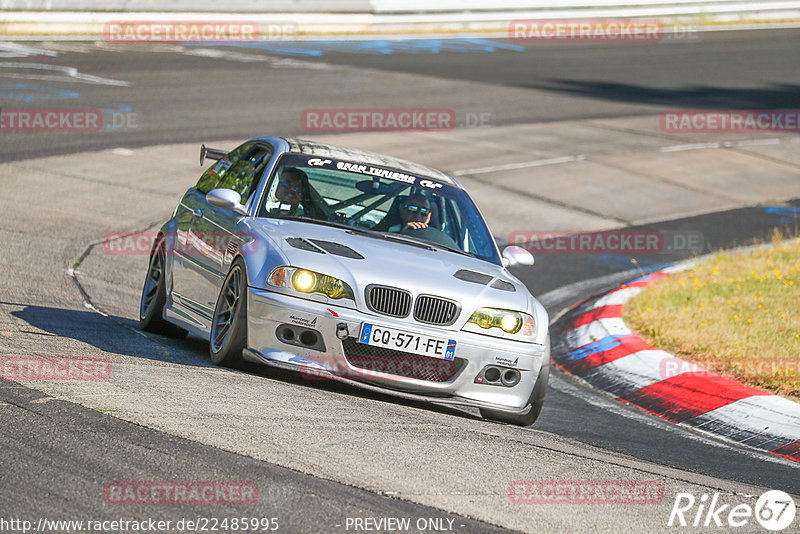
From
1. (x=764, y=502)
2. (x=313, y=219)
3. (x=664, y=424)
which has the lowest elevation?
(x=664, y=424)

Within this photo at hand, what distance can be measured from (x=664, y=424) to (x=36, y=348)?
13.7 ft

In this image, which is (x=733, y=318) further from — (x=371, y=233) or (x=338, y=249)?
(x=338, y=249)

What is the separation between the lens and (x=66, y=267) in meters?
10.4

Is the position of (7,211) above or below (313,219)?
below

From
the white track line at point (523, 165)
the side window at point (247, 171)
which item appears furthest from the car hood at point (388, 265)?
the white track line at point (523, 165)

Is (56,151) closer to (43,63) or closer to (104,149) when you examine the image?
(104,149)

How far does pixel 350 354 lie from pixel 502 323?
3.10 feet

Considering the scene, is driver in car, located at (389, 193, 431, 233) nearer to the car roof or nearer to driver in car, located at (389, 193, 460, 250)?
driver in car, located at (389, 193, 460, 250)

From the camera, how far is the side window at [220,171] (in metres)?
8.69

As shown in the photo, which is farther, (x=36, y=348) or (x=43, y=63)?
(x=43, y=63)

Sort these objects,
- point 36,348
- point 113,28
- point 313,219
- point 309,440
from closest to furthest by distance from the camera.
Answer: point 309,440
point 36,348
point 313,219
point 113,28

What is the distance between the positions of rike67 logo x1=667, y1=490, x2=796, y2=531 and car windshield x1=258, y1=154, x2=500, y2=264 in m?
2.88

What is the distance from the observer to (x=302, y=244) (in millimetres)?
6961

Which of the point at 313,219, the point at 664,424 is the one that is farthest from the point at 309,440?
→ the point at 664,424
